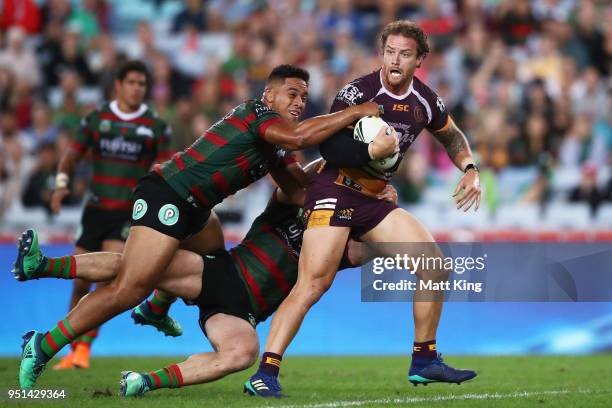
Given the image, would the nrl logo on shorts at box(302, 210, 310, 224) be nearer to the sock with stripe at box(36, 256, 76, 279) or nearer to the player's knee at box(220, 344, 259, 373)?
the player's knee at box(220, 344, 259, 373)

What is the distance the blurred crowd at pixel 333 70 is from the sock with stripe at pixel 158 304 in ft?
21.2

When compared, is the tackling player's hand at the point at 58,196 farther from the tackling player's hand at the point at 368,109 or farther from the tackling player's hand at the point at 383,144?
the tackling player's hand at the point at 383,144

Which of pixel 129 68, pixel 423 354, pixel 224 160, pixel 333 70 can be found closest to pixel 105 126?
pixel 129 68

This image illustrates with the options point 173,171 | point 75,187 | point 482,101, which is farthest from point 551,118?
point 173,171

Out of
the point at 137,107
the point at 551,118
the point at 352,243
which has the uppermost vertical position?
the point at 551,118

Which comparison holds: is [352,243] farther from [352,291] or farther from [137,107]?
[352,291]

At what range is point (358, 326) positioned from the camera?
42.7ft

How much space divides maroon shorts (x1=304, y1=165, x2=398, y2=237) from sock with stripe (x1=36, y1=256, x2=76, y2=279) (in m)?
1.72

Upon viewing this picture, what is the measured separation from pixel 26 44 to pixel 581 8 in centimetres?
920

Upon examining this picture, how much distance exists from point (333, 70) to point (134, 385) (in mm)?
10660

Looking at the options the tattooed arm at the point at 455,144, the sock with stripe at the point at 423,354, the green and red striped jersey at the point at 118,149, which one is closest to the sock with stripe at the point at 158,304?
the sock with stripe at the point at 423,354

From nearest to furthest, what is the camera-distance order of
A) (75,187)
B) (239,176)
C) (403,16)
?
(239,176) → (75,187) → (403,16)

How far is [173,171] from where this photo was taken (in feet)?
26.9

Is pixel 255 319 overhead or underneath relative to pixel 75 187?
underneath
